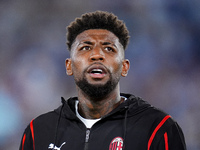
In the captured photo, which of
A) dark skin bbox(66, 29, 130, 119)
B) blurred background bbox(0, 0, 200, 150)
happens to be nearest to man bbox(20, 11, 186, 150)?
dark skin bbox(66, 29, 130, 119)

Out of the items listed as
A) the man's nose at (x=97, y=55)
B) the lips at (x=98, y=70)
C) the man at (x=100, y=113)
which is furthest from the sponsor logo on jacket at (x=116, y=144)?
the man's nose at (x=97, y=55)

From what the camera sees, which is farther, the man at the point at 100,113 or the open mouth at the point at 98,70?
the open mouth at the point at 98,70

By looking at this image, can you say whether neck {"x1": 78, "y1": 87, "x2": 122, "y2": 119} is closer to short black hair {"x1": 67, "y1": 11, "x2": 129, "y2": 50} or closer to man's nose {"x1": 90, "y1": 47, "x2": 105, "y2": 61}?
man's nose {"x1": 90, "y1": 47, "x2": 105, "y2": 61}

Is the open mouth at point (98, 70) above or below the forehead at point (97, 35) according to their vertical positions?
below

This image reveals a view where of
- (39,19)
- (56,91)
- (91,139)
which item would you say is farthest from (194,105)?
(91,139)

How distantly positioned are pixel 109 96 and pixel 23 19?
3704 mm

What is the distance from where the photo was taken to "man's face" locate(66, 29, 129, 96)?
2.21 m

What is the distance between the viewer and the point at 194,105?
16.0 feet

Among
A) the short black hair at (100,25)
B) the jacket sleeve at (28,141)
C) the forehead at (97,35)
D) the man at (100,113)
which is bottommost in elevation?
the jacket sleeve at (28,141)

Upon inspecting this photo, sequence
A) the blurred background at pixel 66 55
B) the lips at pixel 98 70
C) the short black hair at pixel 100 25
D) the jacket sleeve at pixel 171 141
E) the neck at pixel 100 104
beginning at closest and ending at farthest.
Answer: the jacket sleeve at pixel 171 141 < the lips at pixel 98 70 < the neck at pixel 100 104 < the short black hair at pixel 100 25 < the blurred background at pixel 66 55

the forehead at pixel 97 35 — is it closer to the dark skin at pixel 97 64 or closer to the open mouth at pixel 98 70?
the dark skin at pixel 97 64

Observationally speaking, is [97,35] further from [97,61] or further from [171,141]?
[171,141]

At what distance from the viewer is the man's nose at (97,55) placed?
2.23m

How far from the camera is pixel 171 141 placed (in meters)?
2.00
